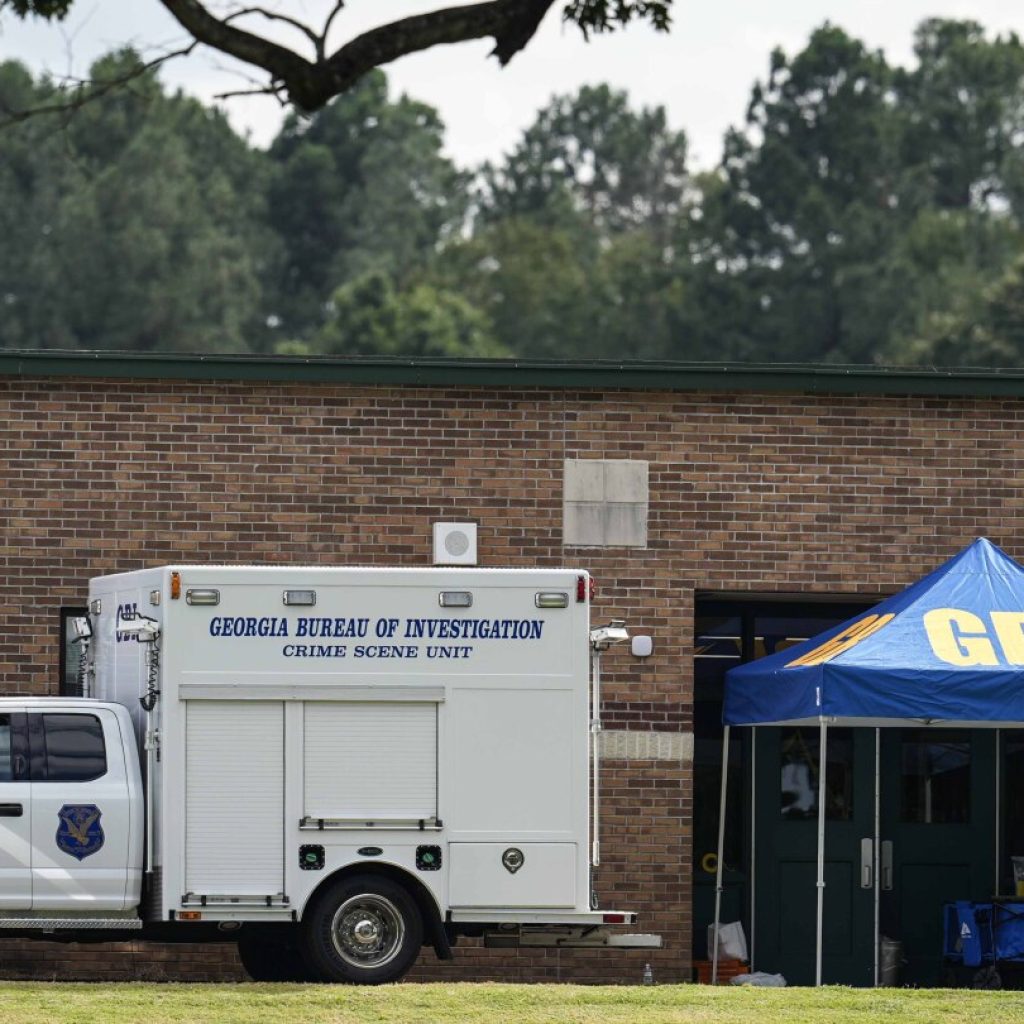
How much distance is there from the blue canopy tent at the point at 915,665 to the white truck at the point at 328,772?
174 centimetres

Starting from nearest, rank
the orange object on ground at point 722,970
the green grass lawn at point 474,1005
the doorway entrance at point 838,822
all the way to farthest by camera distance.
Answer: the green grass lawn at point 474,1005
the orange object on ground at point 722,970
the doorway entrance at point 838,822

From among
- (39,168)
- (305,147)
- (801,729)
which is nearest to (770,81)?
(305,147)

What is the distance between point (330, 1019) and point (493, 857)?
6.83 ft

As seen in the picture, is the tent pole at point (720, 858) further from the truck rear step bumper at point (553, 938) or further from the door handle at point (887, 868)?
the truck rear step bumper at point (553, 938)

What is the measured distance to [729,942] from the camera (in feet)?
61.0

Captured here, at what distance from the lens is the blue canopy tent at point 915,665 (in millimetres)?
15672

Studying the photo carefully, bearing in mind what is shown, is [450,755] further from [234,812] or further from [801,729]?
[801,729]

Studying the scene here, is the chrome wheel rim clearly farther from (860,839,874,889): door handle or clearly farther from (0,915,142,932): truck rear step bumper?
(860,839,874,889): door handle

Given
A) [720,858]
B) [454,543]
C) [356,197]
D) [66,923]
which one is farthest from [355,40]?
[356,197]

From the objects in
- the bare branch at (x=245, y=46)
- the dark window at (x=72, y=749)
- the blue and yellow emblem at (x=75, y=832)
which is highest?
the bare branch at (x=245, y=46)

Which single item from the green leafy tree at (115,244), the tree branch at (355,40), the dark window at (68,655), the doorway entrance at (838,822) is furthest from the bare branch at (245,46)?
the green leafy tree at (115,244)

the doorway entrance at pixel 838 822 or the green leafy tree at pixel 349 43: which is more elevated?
the green leafy tree at pixel 349 43

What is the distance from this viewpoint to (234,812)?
1486cm

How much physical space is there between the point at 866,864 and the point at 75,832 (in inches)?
268
